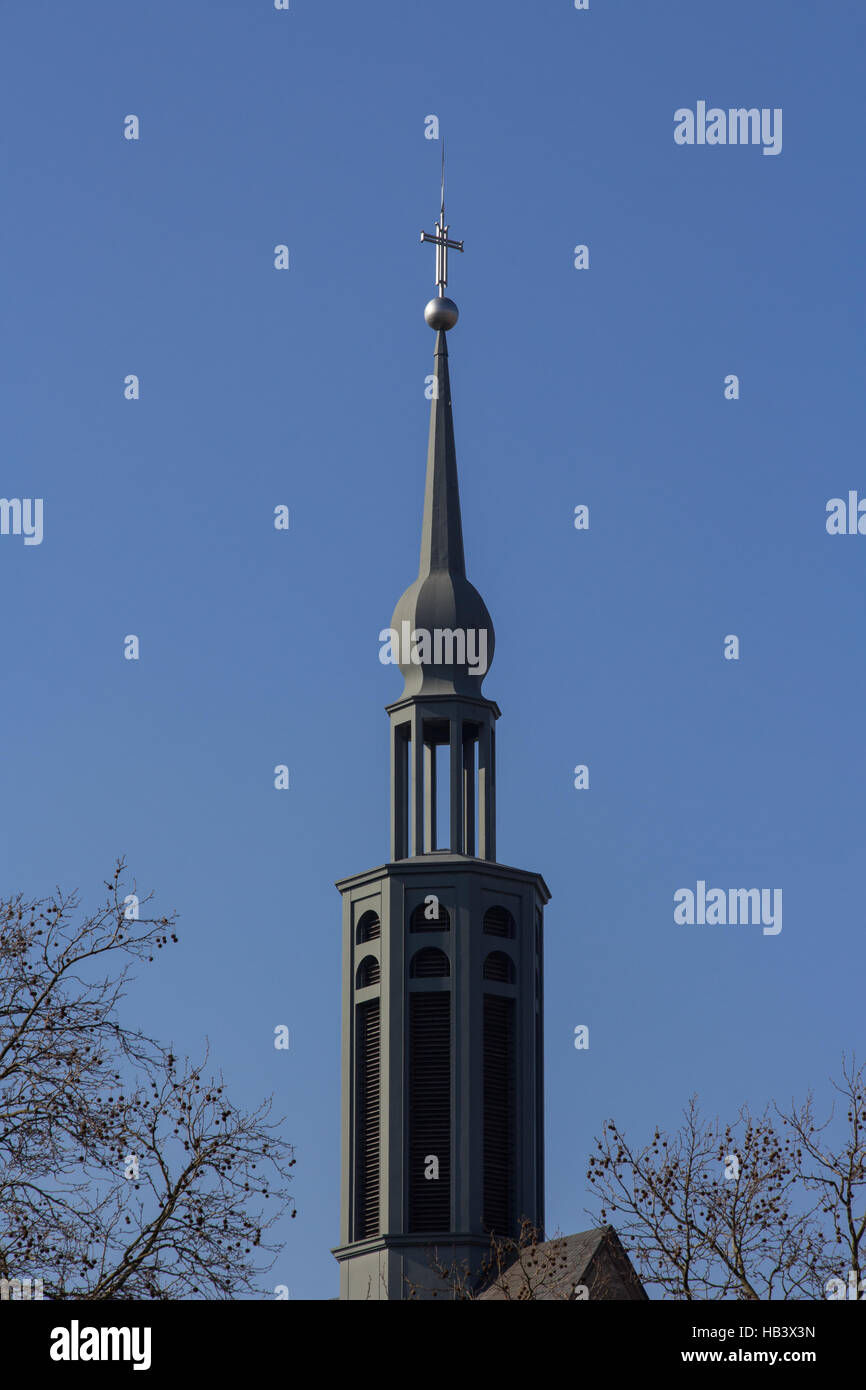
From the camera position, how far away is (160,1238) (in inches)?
1144

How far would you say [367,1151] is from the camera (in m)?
80.7

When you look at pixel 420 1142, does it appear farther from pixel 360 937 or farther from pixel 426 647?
pixel 426 647

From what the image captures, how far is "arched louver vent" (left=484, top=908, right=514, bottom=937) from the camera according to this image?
82375mm

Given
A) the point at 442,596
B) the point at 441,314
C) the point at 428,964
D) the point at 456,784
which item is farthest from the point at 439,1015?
the point at 441,314

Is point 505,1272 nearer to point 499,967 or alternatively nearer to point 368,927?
point 499,967

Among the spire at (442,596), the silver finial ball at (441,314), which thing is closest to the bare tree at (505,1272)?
the spire at (442,596)

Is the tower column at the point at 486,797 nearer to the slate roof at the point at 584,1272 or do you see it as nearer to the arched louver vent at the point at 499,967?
Answer: the arched louver vent at the point at 499,967

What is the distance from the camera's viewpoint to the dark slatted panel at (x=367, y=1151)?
264 feet

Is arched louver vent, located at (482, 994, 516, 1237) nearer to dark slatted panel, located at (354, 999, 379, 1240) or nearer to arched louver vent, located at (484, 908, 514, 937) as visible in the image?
arched louver vent, located at (484, 908, 514, 937)

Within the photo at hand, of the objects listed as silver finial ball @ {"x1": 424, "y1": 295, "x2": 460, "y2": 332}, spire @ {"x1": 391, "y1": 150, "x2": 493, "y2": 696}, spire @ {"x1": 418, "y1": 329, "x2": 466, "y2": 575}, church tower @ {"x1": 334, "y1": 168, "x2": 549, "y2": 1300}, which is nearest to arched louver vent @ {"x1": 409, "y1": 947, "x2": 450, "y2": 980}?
church tower @ {"x1": 334, "y1": 168, "x2": 549, "y2": 1300}

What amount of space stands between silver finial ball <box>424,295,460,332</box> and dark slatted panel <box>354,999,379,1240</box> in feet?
80.5
